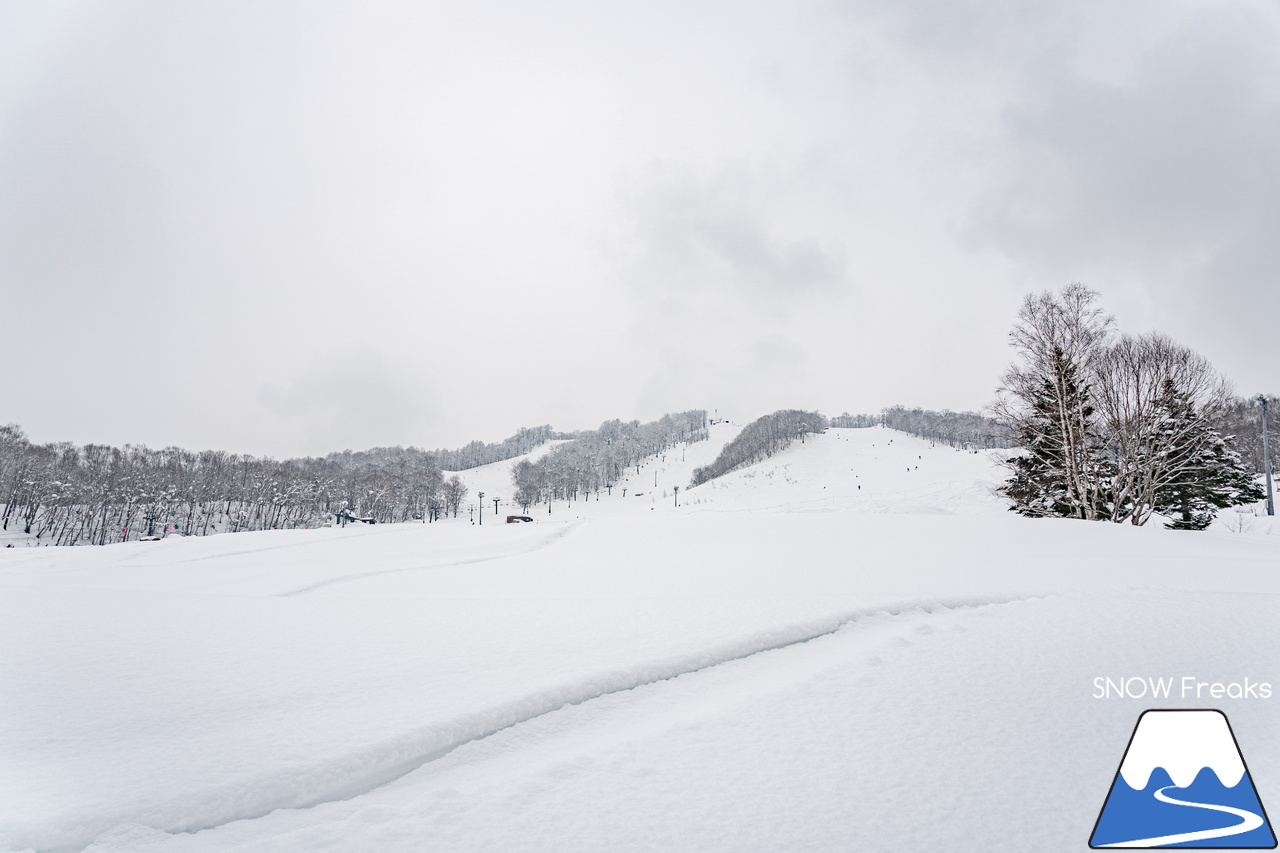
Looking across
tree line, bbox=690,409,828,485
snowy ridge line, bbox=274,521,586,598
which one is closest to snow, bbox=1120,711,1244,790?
snowy ridge line, bbox=274,521,586,598

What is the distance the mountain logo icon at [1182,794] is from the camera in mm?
2479

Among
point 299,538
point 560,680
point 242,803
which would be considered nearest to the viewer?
point 242,803

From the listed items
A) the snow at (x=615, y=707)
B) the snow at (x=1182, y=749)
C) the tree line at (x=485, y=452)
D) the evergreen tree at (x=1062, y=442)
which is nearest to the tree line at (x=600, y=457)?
the tree line at (x=485, y=452)

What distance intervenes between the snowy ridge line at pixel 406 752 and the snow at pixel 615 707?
1cm

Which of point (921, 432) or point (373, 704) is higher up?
point (921, 432)

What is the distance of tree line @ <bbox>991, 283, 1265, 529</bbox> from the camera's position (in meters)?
16.3

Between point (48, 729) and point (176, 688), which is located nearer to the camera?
point (48, 729)

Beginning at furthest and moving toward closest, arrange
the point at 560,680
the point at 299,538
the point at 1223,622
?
the point at 299,538 < the point at 1223,622 < the point at 560,680

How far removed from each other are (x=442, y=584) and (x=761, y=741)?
22.0 ft

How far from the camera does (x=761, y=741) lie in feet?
10.1

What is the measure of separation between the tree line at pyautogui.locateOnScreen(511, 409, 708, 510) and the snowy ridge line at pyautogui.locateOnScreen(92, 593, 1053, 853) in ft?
293

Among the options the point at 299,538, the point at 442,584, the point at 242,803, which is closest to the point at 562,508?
the point at 299,538

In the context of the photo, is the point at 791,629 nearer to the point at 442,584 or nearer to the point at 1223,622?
the point at 1223,622

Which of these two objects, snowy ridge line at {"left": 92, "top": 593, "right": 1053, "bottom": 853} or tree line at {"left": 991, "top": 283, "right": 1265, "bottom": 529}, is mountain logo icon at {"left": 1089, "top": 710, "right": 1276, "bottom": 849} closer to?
snowy ridge line at {"left": 92, "top": 593, "right": 1053, "bottom": 853}
